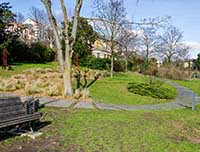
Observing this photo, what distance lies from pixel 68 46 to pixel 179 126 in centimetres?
714

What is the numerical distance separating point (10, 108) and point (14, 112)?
0.15m

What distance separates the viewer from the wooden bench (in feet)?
19.5

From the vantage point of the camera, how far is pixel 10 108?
6.22m

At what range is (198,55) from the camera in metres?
66.6

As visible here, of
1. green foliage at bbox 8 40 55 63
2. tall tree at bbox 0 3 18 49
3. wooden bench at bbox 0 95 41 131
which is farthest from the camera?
green foliage at bbox 8 40 55 63

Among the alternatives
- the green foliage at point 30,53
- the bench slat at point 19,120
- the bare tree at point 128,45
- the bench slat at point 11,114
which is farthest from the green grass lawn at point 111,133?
the green foliage at point 30,53

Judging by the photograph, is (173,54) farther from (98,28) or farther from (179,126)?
(179,126)

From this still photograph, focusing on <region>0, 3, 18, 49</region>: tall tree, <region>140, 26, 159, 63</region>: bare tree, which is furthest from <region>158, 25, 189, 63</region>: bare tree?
<region>0, 3, 18, 49</region>: tall tree

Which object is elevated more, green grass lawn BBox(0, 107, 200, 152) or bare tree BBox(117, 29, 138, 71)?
bare tree BBox(117, 29, 138, 71)

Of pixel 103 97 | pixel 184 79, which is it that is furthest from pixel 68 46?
pixel 184 79

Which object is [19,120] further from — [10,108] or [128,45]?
[128,45]

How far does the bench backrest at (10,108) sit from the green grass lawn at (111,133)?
0.57 meters

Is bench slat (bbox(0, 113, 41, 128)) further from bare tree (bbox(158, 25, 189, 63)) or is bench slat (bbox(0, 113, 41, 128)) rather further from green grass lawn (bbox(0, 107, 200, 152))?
bare tree (bbox(158, 25, 189, 63))

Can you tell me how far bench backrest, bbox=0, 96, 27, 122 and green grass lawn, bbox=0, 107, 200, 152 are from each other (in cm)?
57
